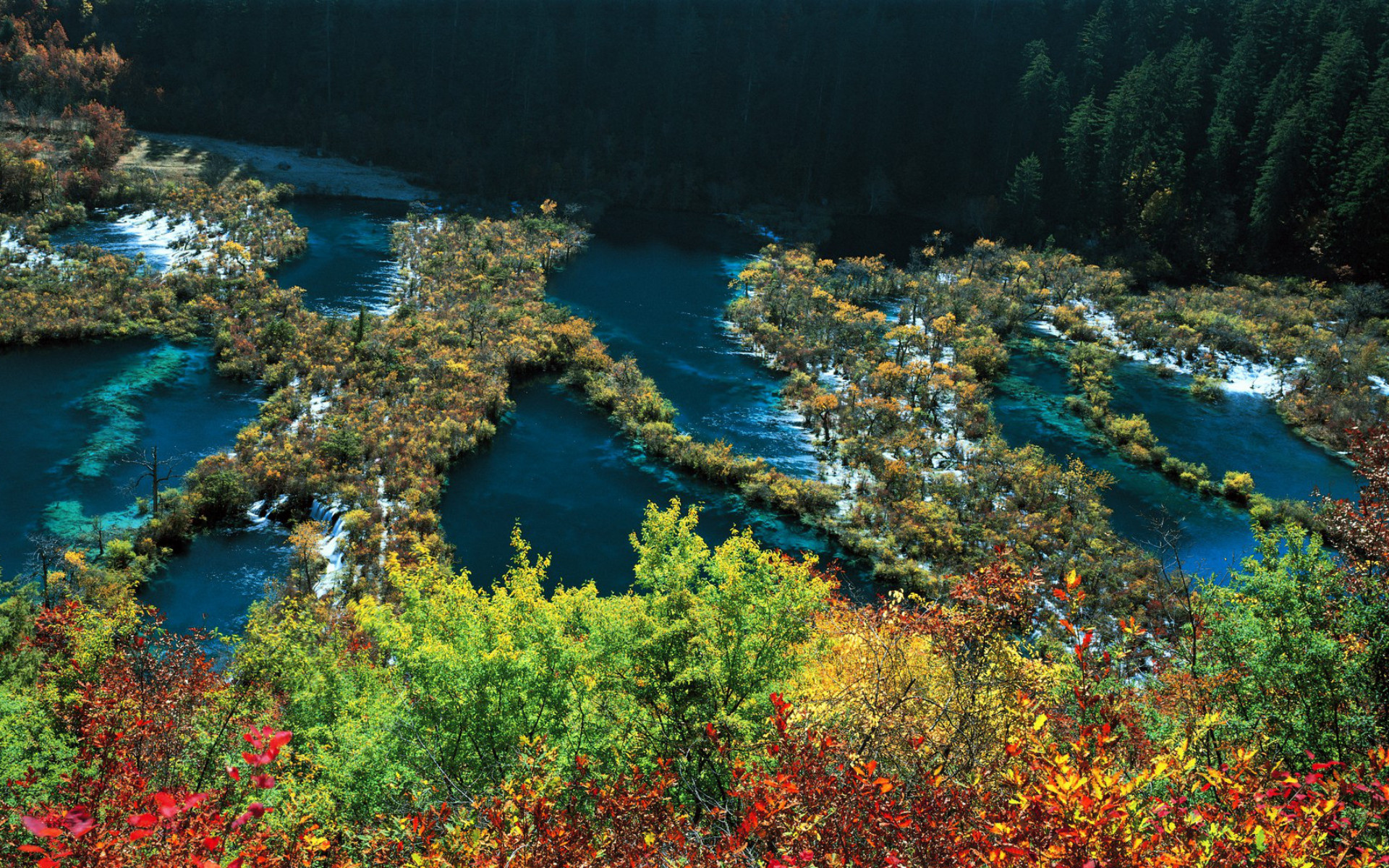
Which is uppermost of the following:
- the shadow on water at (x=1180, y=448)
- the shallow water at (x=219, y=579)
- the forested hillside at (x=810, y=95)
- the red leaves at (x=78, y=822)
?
the forested hillside at (x=810, y=95)

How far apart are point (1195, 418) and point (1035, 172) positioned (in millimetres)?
29752

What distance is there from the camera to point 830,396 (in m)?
35.9

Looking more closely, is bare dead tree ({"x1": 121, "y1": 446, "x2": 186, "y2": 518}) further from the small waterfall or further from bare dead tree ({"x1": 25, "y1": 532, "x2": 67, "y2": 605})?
the small waterfall

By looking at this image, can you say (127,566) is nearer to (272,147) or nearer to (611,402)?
A: (611,402)

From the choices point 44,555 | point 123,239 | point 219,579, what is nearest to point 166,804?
point 219,579

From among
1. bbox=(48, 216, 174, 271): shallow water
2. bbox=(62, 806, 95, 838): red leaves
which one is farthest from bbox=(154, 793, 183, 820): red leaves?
bbox=(48, 216, 174, 271): shallow water

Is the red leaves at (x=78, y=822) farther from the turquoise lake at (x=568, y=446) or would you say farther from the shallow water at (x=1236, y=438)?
the shallow water at (x=1236, y=438)

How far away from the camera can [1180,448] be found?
3600 cm

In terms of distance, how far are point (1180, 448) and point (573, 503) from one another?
24.4 metres

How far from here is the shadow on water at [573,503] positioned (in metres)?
27.0

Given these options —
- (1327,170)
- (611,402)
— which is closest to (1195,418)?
(611,402)

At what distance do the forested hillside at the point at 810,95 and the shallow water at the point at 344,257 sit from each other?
9.82 meters

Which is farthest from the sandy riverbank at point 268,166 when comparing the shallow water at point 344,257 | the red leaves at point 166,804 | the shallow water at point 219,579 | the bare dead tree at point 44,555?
the red leaves at point 166,804

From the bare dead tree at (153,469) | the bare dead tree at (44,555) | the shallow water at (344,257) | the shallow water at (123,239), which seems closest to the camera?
the bare dead tree at (44,555)
